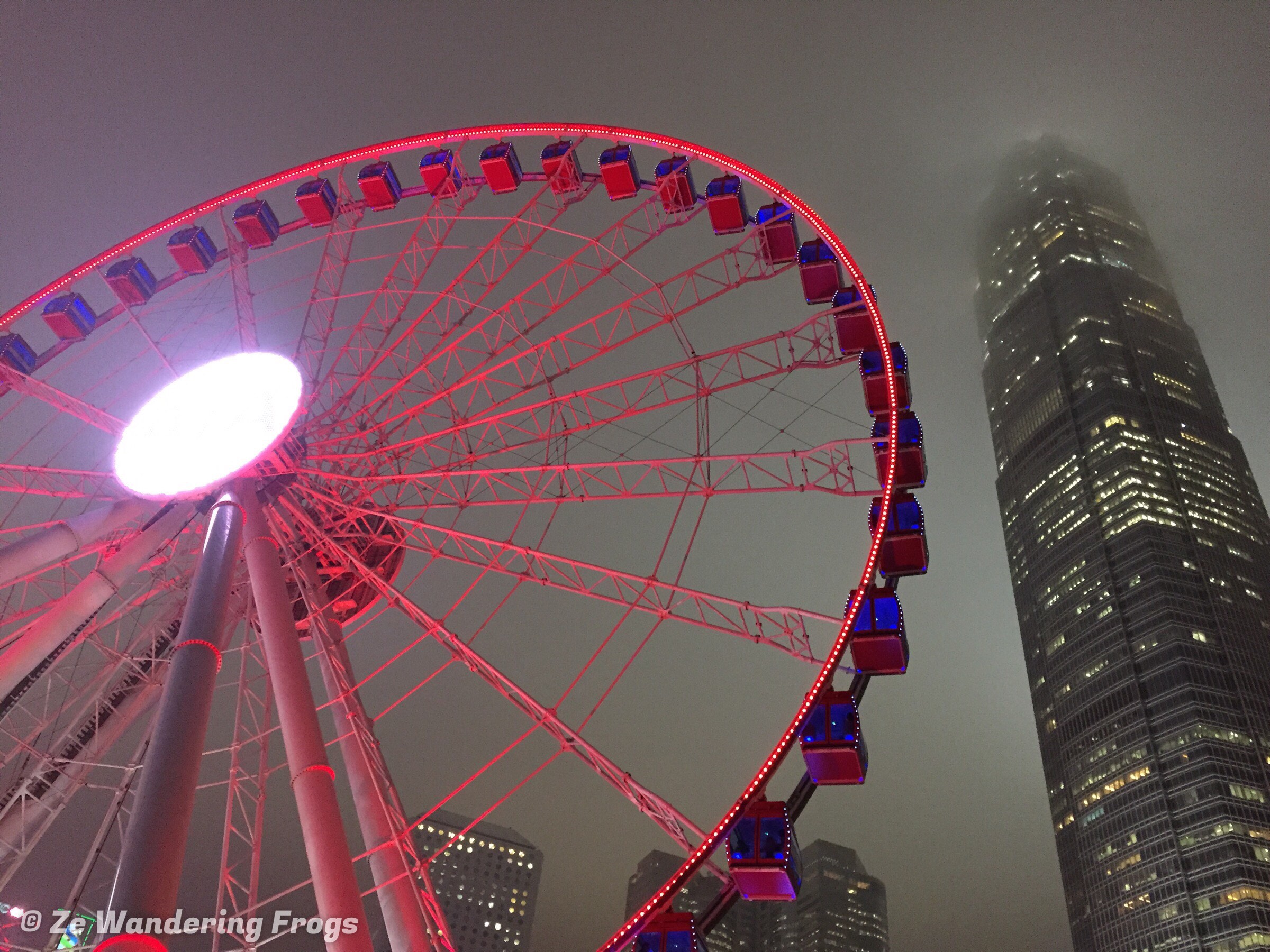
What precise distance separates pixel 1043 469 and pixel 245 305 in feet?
363

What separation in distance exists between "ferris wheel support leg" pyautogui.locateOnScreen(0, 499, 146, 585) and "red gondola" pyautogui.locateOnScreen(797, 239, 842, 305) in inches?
519

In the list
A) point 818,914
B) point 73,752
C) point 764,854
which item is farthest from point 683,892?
point 764,854

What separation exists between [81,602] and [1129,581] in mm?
101607

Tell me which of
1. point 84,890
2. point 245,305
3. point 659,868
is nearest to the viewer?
point 84,890

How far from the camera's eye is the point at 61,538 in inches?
704

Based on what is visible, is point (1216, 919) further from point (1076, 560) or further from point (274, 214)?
point (274, 214)

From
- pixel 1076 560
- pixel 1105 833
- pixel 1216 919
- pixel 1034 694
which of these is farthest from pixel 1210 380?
pixel 1216 919

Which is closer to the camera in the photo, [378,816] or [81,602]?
[378,816]

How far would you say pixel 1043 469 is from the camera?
120m

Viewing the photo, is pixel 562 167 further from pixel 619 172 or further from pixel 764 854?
pixel 764 854

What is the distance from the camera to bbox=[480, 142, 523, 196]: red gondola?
24.1 meters

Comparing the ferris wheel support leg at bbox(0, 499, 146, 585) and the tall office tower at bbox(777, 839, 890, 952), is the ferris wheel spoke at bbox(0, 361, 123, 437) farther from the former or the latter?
the tall office tower at bbox(777, 839, 890, 952)

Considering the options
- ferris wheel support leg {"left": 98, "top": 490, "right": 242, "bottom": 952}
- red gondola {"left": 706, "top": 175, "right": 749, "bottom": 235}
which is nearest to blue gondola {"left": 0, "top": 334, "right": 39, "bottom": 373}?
ferris wheel support leg {"left": 98, "top": 490, "right": 242, "bottom": 952}

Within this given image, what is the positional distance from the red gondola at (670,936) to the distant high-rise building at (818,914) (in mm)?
145113
